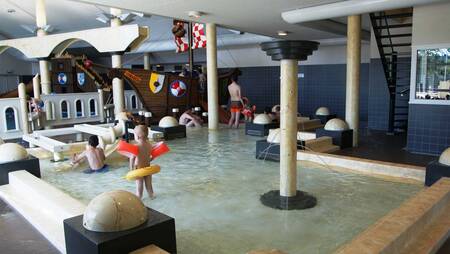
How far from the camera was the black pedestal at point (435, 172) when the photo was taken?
4.71 meters

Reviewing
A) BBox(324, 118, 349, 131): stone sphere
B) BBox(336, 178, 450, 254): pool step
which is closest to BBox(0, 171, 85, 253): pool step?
BBox(336, 178, 450, 254): pool step

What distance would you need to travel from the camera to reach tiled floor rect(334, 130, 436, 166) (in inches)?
258

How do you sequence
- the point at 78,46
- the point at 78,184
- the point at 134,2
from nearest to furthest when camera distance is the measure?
1. the point at 78,184
2. the point at 134,2
3. the point at 78,46

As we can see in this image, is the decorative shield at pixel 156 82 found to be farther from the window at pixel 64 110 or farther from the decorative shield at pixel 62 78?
the decorative shield at pixel 62 78

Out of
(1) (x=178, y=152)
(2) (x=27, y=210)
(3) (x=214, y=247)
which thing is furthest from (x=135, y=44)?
(3) (x=214, y=247)

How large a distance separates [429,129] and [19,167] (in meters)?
7.04

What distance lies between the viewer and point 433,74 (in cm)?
696

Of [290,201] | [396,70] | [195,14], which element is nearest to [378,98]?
[396,70]

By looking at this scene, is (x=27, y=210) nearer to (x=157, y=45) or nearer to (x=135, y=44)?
(x=135, y=44)

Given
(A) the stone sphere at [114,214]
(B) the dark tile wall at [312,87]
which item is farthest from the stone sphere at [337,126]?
(B) the dark tile wall at [312,87]

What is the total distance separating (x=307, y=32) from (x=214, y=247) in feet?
32.2

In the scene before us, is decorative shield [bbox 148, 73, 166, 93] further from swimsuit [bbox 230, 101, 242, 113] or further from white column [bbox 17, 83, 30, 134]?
white column [bbox 17, 83, 30, 134]

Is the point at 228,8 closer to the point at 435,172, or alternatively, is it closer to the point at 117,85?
the point at 435,172

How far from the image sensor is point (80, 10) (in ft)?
54.3
